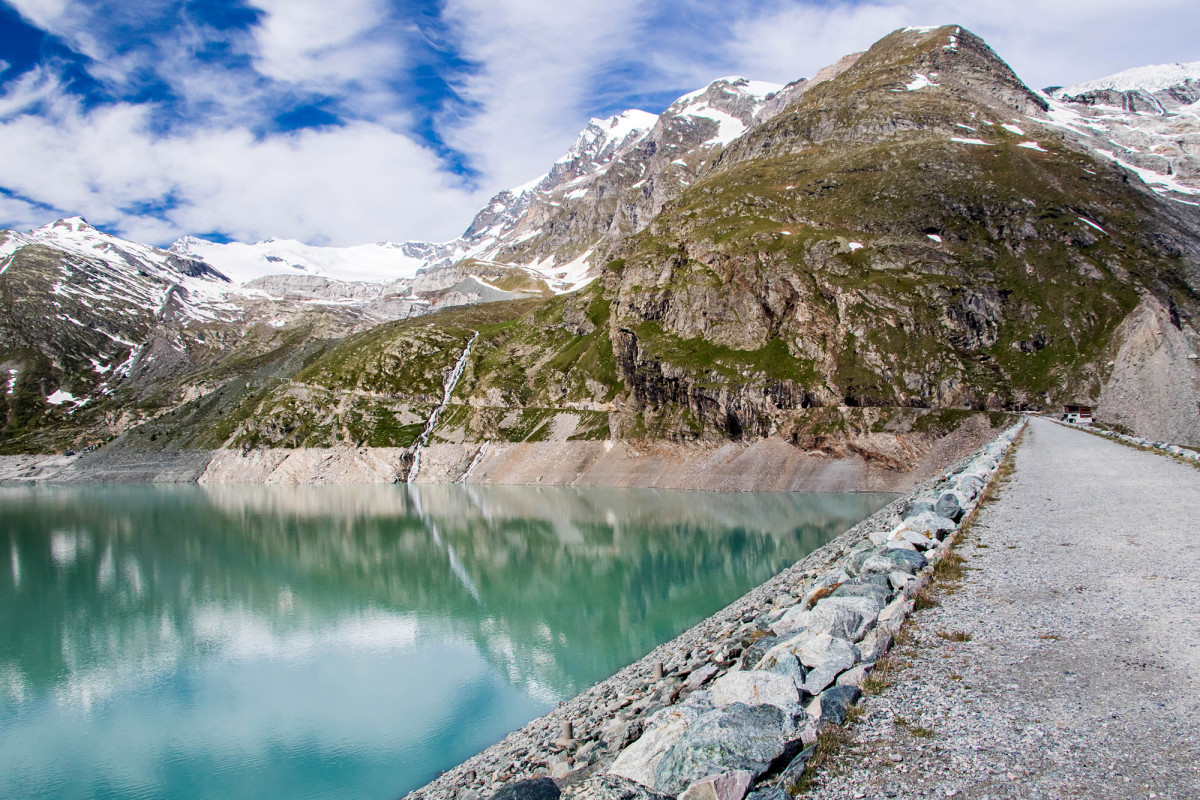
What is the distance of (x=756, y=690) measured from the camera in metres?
10.3

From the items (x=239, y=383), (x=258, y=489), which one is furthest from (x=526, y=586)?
(x=239, y=383)

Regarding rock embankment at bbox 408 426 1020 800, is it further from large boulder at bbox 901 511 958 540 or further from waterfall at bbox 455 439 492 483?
waterfall at bbox 455 439 492 483

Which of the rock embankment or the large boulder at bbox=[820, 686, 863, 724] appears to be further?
the large boulder at bbox=[820, 686, 863, 724]

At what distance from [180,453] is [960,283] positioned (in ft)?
595

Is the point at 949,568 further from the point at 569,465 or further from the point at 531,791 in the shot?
the point at 569,465

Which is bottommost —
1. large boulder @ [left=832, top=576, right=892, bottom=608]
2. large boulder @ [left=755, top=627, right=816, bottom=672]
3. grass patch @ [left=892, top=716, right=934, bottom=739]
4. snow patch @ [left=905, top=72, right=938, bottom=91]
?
large boulder @ [left=755, top=627, right=816, bottom=672]

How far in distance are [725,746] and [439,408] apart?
15189cm

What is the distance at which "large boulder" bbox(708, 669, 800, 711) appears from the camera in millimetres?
9953

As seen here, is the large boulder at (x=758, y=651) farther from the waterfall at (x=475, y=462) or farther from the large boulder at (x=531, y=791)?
the waterfall at (x=475, y=462)

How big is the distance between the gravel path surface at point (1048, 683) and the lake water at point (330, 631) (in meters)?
16.2

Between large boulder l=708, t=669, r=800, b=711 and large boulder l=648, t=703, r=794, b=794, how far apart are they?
59 centimetres

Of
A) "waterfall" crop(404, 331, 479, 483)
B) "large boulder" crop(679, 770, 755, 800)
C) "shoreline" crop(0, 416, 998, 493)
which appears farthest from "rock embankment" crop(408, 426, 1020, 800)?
"waterfall" crop(404, 331, 479, 483)

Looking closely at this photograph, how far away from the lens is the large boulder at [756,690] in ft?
32.7

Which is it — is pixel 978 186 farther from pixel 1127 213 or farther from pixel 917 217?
pixel 1127 213
